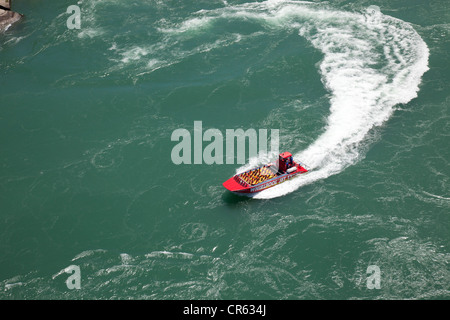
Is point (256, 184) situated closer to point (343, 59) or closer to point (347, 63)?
point (347, 63)

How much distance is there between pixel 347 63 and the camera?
79.1 m

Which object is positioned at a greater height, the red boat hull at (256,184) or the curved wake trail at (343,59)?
the curved wake trail at (343,59)

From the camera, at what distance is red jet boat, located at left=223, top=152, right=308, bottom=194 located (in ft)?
181

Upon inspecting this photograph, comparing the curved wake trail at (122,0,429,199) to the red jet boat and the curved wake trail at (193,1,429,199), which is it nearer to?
the curved wake trail at (193,1,429,199)

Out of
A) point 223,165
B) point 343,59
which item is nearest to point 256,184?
point 223,165

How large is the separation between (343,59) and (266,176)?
110ft

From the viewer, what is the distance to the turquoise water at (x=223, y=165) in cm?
4784

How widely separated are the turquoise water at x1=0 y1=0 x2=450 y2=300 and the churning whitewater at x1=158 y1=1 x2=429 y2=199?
1.00 ft

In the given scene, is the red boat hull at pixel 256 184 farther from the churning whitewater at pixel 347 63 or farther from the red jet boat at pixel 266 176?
the churning whitewater at pixel 347 63

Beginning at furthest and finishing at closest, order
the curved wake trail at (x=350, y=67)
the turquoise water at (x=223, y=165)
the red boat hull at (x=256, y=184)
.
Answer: the curved wake trail at (x=350, y=67) < the red boat hull at (x=256, y=184) < the turquoise water at (x=223, y=165)

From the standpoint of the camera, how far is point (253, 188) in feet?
182

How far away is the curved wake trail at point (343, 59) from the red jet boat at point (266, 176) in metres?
0.98

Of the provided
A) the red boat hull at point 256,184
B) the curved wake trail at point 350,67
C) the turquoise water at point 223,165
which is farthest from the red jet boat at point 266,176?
the turquoise water at point 223,165

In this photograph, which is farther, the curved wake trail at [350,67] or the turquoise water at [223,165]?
the curved wake trail at [350,67]
